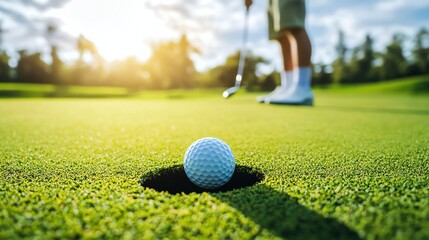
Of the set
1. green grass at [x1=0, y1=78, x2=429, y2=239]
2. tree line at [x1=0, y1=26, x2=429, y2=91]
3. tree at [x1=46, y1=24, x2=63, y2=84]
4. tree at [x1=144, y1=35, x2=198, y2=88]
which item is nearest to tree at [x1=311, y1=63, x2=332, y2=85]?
tree line at [x1=0, y1=26, x2=429, y2=91]

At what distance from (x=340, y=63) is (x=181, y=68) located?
1037 inches

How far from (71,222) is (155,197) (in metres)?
0.32

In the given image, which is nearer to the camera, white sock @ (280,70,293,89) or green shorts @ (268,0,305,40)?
green shorts @ (268,0,305,40)

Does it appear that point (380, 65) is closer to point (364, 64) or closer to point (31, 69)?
point (364, 64)

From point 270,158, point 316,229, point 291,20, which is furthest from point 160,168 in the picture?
point 291,20

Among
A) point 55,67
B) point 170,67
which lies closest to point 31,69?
point 55,67

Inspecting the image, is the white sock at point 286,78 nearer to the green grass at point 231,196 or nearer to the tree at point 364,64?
the green grass at point 231,196

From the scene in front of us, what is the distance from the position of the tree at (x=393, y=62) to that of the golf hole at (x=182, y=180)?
158 feet

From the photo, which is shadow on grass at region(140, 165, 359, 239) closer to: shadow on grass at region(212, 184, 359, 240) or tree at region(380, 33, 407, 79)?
shadow on grass at region(212, 184, 359, 240)

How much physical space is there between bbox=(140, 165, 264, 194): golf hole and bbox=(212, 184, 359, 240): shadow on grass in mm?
380

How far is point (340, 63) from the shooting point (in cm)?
5456

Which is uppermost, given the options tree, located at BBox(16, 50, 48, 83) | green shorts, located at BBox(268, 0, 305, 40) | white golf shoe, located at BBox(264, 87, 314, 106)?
tree, located at BBox(16, 50, 48, 83)

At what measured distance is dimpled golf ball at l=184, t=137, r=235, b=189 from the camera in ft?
5.48

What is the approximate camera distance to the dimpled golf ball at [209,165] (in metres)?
1.67
